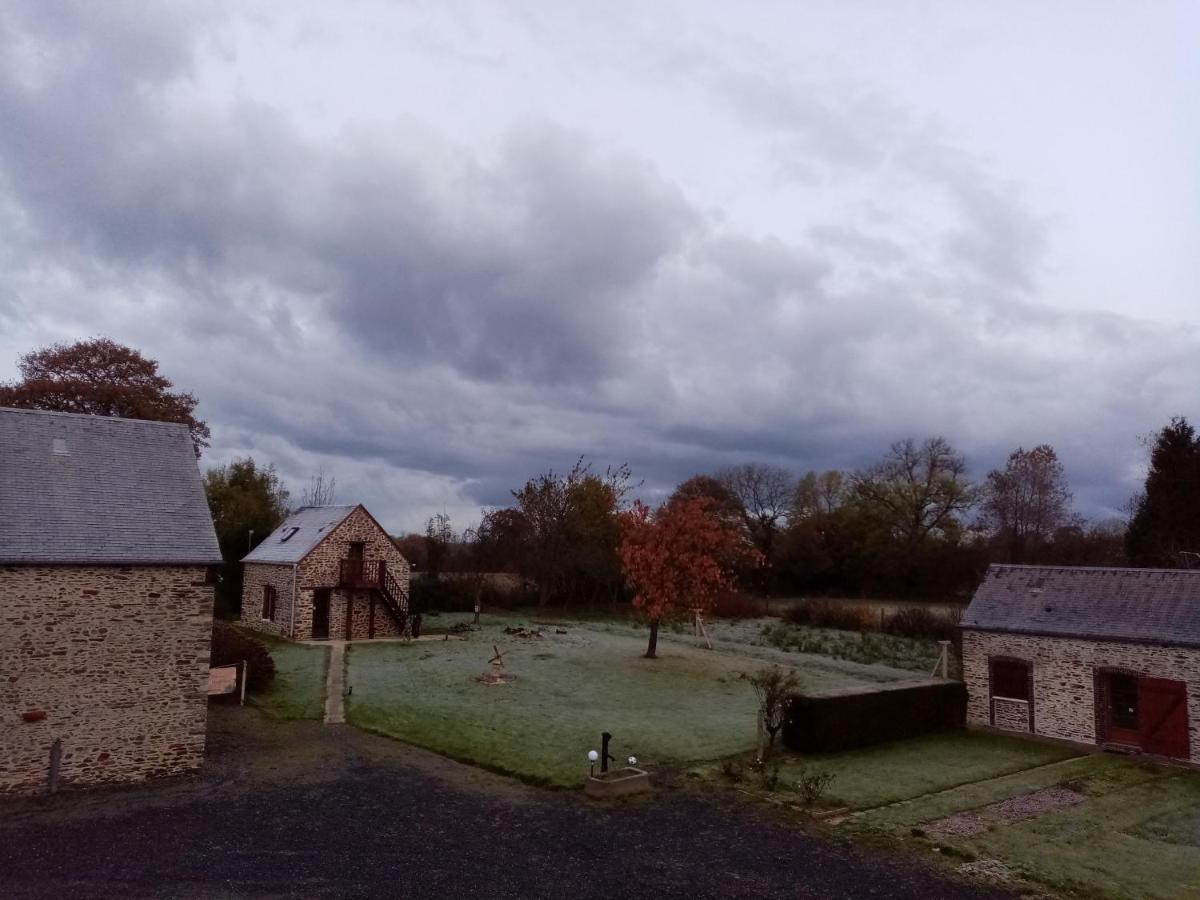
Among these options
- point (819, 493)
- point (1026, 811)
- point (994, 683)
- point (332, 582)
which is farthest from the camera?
point (819, 493)

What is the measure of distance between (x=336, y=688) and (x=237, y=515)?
81.7ft

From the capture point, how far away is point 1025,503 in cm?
5859

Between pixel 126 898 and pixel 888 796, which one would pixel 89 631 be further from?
pixel 888 796

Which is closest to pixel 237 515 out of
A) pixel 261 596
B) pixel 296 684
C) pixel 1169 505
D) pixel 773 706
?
pixel 261 596

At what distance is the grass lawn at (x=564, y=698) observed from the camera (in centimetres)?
1755

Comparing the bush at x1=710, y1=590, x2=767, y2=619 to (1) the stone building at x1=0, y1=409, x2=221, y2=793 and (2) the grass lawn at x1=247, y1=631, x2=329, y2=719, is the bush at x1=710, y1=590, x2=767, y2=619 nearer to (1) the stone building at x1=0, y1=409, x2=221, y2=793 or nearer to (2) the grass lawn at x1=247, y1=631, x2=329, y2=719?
(2) the grass lawn at x1=247, y1=631, x2=329, y2=719

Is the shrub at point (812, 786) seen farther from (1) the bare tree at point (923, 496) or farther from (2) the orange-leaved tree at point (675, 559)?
(1) the bare tree at point (923, 496)

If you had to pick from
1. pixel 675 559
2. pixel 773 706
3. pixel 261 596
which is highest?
pixel 675 559

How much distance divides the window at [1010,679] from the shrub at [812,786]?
782 cm

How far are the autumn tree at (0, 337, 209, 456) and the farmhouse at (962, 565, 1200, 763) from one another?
29.9m

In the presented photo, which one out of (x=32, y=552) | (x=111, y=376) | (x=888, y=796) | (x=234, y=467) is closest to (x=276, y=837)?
(x=32, y=552)

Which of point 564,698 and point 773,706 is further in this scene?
point 564,698

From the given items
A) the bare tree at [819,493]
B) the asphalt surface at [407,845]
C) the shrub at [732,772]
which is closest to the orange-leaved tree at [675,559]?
the shrub at [732,772]

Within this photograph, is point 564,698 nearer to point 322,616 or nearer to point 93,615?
point 93,615
